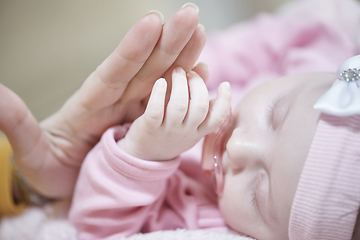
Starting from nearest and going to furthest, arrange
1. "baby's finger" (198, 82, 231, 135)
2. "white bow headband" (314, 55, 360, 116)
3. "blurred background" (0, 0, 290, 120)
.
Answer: "white bow headband" (314, 55, 360, 116)
"baby's finger" (198, 82, 231, 135)
"blurred background" (0, 0, 290, 120)

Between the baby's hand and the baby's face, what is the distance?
2.8 inches

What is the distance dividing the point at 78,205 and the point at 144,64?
1.12 feet

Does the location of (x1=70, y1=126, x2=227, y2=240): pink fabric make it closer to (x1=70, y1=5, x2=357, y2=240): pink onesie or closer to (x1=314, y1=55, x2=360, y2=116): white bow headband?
(x1=70, y1=5, x2=357, y2=240): pink onesie

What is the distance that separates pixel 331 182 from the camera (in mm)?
411

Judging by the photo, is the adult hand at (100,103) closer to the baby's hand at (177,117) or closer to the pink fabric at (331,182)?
the baby's hand at (177,117)

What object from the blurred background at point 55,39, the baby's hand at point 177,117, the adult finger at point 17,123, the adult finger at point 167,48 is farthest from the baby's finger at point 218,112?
the adult finger at point 17,123

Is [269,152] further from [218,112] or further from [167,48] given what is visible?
[167,48]

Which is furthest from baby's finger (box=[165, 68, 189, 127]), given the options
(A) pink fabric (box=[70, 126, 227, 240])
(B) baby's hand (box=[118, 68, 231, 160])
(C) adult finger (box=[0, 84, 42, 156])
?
(C) adult finger (box=[0, 84, 42, 156])

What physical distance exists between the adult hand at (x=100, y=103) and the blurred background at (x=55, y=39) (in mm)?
62

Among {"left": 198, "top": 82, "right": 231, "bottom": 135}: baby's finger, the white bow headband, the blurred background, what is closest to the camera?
the white bow headband

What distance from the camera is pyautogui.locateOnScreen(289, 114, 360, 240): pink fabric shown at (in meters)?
0.40

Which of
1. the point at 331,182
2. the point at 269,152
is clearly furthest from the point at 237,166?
the point at 331,182

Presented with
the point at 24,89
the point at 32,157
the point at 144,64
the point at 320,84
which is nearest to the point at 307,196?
the point at 320,84

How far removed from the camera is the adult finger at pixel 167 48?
46 cm
